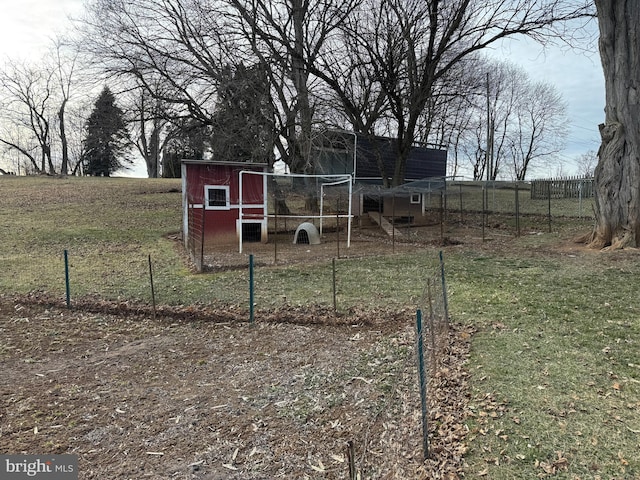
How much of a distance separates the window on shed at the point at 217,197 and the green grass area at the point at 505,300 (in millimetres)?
1591

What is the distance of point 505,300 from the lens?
20.9 feet

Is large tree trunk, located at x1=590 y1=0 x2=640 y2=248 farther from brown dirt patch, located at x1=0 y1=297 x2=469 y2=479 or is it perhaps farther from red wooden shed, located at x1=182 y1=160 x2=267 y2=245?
red wooden shed, located at x1=182 y1=160 x2=267 y2=245

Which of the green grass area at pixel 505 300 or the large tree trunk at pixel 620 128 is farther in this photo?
the large tree trunk at pixel 620 128

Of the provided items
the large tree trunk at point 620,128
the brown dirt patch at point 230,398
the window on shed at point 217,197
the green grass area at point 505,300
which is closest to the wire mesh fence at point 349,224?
the window on shed at point 217,197

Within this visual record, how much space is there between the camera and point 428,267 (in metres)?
9.05

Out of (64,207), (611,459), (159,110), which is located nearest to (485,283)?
(611,459)

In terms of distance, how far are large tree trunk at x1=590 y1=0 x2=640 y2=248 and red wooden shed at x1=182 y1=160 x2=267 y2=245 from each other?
872 centimetres

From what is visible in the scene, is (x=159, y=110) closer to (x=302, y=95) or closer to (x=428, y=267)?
(x=302, y=95)

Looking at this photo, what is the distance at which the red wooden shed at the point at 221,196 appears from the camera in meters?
12.4

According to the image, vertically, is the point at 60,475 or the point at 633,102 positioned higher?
the point at 633,102

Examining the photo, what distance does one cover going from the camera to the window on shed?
12.7m

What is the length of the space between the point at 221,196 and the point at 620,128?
10164mm

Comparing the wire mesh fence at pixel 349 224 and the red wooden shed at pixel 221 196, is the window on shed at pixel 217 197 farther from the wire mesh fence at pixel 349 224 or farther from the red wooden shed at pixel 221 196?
the wire mesh fence at pixel 349 224

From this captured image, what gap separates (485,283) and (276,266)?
168 inches
